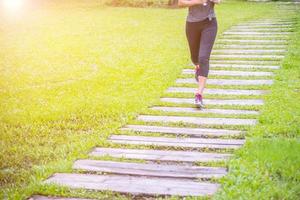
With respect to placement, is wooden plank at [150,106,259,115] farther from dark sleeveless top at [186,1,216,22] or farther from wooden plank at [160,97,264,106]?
dark sleeveless top at [186,1,216,22]

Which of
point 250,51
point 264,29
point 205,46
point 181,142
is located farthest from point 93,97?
point 264,29

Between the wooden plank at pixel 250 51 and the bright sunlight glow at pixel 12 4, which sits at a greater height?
the bright sunlight glow at pixel 12 4

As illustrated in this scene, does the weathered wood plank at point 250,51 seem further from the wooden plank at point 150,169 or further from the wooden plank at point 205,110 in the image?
the wooden plank at point 150,169

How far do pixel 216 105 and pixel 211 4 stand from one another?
137cm

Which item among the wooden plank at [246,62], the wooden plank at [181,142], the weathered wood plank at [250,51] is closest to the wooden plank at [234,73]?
the wooden plank at [246,62]

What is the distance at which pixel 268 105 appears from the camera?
780 centimetres

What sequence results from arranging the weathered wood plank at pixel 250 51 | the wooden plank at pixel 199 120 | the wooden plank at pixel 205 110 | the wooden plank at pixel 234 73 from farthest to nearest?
the weathered wood plank at pixel 250 51 < the wooden plank at pixel 234 73 < the wooden plank at pixel 205 110 < the wooden plank at pixel 199 120

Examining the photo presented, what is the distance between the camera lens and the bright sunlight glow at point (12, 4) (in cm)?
2185

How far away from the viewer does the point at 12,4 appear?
23.2 metres

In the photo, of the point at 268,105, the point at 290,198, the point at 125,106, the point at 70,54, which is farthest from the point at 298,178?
the point at 70,54

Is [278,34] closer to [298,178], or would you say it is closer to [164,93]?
[164,93]

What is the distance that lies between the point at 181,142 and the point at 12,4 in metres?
18.4

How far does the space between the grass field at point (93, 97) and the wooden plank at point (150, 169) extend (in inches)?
6.7

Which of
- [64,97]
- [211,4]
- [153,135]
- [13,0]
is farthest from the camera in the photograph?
[13,0]
